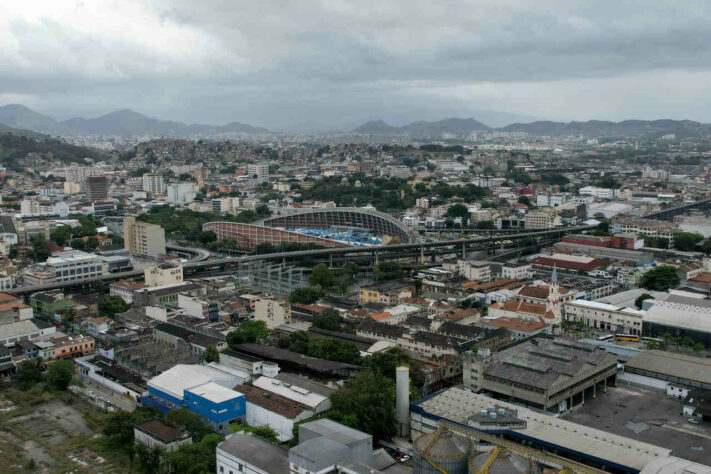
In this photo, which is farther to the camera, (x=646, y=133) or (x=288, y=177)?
(x=646, y=133)

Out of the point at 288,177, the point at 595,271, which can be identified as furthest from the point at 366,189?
the point at 595,271

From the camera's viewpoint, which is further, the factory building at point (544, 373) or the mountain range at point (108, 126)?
the mountain range at point (108, 126)

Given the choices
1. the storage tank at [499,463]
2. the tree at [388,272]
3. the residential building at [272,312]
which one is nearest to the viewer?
the storage tank at [499,463]

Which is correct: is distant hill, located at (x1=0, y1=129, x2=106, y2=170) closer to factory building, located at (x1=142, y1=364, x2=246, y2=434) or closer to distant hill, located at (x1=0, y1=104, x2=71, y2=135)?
factory building, located at (x1=142, y1=364, x2=246, y2=434)

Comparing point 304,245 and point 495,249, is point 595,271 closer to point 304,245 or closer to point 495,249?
point 495,249

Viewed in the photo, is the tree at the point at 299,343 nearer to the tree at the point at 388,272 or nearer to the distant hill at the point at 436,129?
the tree at the point at 388,272

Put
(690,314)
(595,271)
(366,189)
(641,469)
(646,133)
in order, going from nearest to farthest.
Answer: (641,469) → (690,314) → (595,271) → (366,189) → (646,133)

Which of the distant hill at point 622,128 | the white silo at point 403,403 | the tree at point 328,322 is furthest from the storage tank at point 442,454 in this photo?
the distant hill at point 622,128
